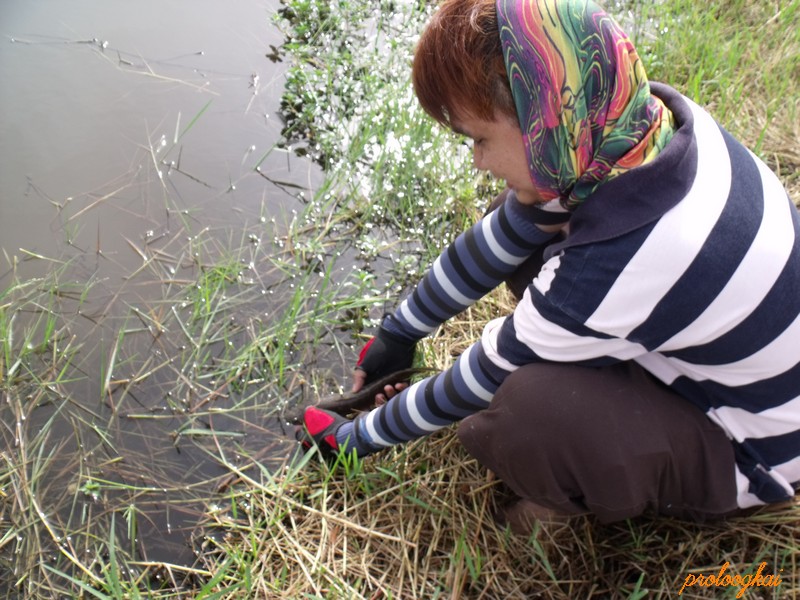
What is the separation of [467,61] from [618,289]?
396 mm

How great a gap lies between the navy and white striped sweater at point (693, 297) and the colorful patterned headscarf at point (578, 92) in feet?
0.16

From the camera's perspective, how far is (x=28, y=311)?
6.23 feet

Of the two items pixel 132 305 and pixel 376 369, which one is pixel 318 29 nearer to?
pixel 132 305

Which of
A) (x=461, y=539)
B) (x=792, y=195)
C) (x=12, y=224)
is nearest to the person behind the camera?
(x=461, y=539)

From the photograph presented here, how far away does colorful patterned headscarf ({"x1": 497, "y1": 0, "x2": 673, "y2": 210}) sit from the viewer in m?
1.07

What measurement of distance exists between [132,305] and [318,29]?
128 centimetres

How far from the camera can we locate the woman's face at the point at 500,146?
1181 mm

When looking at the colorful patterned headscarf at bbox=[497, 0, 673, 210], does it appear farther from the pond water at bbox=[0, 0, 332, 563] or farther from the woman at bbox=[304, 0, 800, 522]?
the pond water at bbox=[0, 0, 332, 563]

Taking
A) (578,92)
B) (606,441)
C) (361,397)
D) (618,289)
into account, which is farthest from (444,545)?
(578,92)

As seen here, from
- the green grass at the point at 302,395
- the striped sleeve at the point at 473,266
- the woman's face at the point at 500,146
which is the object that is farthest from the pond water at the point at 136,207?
the woman's face at the point at 500,146

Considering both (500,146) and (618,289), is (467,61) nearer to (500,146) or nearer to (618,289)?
(500,146)

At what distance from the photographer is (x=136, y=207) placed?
2158 millimetres

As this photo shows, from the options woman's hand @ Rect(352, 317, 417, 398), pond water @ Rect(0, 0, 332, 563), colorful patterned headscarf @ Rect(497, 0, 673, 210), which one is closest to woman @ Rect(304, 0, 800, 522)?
colorful patterned headscarf @ Rect(497, 0, 673, 210)

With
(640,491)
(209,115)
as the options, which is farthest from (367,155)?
(640,491)
